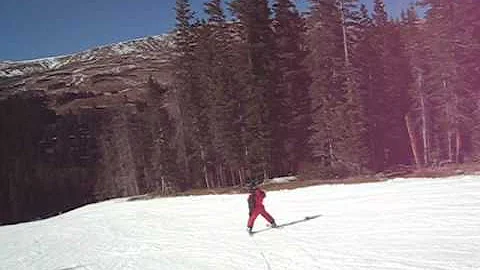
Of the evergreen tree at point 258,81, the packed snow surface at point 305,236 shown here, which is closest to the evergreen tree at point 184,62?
the evergreen tree at point 258,81

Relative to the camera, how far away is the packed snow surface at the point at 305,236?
11.4 metres

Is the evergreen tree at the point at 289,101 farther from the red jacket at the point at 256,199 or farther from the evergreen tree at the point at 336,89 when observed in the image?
the red jacket at the point at 256,199

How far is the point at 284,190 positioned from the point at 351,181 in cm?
380

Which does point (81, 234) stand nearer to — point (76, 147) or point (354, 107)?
point (354, 107)

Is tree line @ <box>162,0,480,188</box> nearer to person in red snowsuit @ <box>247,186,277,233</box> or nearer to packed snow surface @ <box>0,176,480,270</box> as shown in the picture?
packed snow surface @ <box>0,176,480,270</box>

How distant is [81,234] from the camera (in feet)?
78.4

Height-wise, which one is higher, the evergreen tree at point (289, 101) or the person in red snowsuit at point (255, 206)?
the evergreen tree at point (289, 101)

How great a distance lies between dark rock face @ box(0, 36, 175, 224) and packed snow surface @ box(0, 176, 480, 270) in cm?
3567

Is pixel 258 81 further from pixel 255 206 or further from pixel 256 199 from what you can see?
pixel 255 206

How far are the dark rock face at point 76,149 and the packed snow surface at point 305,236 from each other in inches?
1404

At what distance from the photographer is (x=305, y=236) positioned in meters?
14.7

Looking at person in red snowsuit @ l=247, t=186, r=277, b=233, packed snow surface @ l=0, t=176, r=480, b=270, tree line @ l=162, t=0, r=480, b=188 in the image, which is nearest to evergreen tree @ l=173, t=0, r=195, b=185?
tree line @ l=162, t=0, r=480, b=188

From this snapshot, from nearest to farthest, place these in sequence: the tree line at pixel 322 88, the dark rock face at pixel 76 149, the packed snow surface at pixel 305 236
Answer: the packed snow surface at pixel 305 236 < the tree line at pixel 322 88 < the dark rock face at pixel 76 149

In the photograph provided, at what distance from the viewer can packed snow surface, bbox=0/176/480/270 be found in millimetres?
11367
